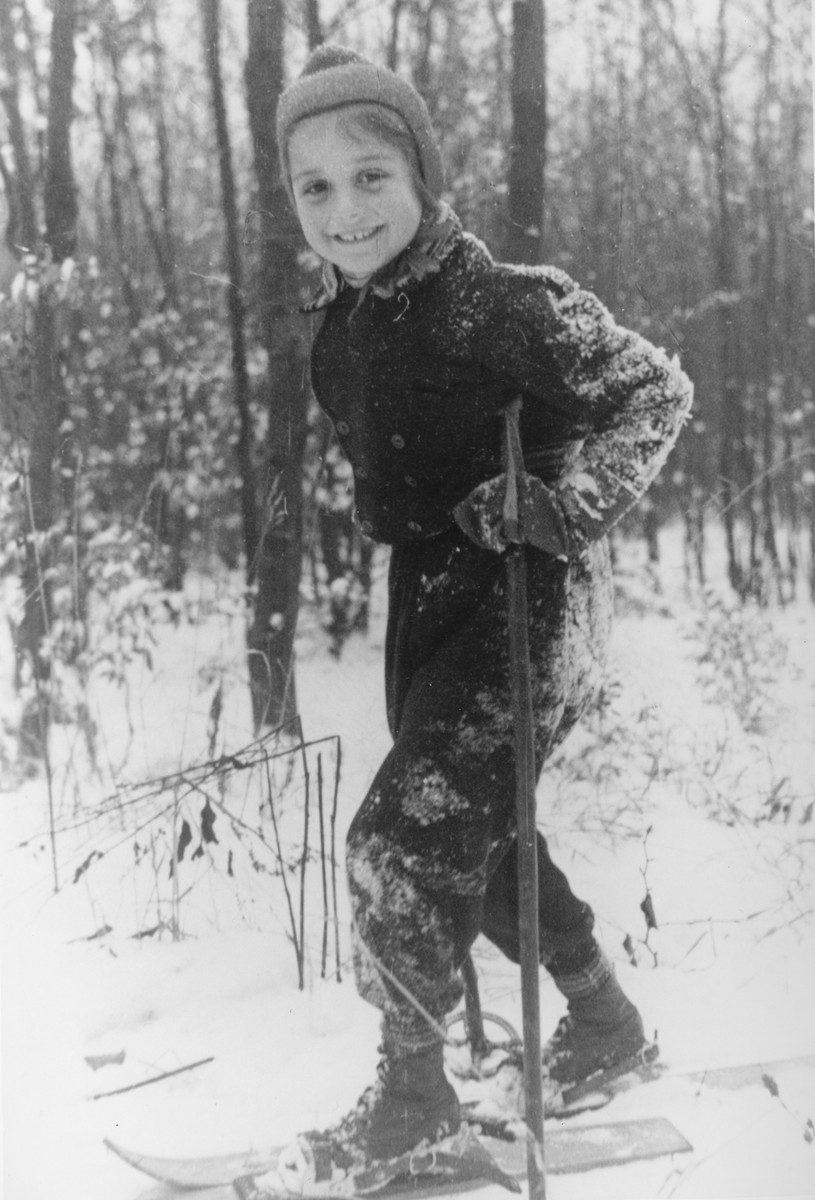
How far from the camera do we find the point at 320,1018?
2.23 metres

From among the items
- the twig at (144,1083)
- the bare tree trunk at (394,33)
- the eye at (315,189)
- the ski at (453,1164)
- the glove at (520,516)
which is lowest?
the ski at (453,1164)

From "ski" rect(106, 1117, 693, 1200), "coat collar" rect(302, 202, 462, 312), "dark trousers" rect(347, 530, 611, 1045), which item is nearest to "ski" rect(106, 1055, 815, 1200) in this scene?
"ski" rect(106, 1117, 693, 1200)

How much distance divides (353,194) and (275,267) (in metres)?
0.43

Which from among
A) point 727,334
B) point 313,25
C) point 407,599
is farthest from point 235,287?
point 727,334

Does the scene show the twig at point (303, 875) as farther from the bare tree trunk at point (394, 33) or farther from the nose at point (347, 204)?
the bare tree trunk at point (394, 33)

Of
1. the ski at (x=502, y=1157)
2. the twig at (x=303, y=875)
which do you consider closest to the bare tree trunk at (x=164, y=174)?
A: the twig at (x=303, y=875)

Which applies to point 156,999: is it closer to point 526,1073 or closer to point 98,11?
point 526,1073

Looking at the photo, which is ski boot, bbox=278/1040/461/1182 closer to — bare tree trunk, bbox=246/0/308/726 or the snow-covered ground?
the snow-covered ground

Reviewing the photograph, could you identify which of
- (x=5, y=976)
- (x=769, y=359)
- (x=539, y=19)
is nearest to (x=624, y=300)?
(x=769, y=359)

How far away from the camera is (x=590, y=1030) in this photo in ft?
7.14

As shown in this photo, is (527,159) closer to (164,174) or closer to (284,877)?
(164,174)

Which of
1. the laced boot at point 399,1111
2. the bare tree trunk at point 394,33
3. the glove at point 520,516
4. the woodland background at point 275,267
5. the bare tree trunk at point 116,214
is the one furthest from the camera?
the bare tree trunk at point 116,214

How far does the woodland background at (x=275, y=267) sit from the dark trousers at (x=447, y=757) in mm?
355

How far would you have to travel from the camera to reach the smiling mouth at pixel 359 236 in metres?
1.87
